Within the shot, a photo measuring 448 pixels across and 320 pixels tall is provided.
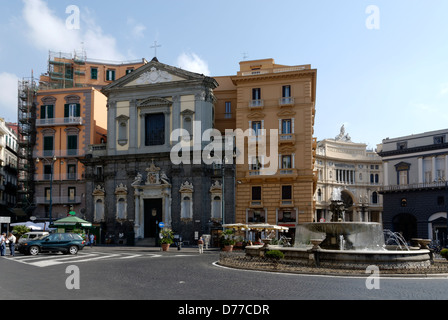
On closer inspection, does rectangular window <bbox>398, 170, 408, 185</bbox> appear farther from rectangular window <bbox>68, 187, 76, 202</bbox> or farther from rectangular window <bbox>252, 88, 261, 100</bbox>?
rectangular window <bbox>68, 187, 76, 202</bbox>

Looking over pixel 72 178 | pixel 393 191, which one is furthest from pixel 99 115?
pixel 393 191

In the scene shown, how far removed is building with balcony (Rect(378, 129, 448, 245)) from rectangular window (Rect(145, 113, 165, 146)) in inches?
1186

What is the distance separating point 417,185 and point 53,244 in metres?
43.8

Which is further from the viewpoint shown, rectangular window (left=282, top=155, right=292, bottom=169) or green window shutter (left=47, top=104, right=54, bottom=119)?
green window shutter (left=47, top=104, right=54, bottom=119)

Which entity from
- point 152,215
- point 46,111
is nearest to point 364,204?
point 152,215

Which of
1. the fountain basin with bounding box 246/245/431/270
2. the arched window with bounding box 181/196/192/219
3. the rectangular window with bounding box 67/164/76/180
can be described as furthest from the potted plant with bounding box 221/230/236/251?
the rectangular window with bounding box 67/164/76/180

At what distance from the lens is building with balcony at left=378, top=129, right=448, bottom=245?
54938 mm

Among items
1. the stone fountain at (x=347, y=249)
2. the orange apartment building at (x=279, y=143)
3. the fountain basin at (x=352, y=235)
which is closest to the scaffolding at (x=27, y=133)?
the orange apartment building at (x=279, y=143)

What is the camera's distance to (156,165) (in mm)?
47625

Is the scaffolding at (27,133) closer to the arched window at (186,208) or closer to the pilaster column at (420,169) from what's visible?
the arched window at (186,208)

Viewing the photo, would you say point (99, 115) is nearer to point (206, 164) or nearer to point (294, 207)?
point (206, 164)

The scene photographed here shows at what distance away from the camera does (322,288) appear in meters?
14.3

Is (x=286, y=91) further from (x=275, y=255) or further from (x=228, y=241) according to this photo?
(x=275, y=255)

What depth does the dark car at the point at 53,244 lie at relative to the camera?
96.7 feet
